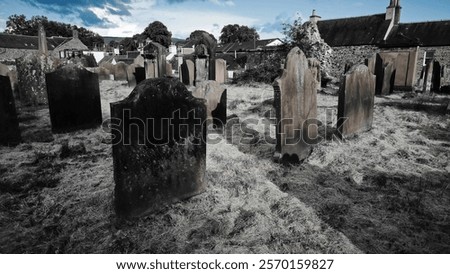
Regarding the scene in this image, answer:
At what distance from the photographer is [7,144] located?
555cm

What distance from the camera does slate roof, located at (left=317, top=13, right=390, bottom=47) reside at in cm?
2695

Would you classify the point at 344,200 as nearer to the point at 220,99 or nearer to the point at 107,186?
the point at 107,186

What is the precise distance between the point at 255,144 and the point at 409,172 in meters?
2.78

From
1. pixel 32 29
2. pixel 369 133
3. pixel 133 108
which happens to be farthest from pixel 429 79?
pixel 32 29

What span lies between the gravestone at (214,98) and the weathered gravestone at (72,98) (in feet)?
8.11

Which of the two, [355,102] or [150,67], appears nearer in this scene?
[355,102]

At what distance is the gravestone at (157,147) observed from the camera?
3006 mm

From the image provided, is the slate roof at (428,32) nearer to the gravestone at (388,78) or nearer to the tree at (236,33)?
the gravestone at (388,78)

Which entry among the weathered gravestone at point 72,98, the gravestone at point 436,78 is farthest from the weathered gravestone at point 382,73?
the weathered gravestone at point 72,98

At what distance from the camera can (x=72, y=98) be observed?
6484mm

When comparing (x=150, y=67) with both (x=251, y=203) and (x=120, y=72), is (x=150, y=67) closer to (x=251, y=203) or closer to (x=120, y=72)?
(x=120, y=72)

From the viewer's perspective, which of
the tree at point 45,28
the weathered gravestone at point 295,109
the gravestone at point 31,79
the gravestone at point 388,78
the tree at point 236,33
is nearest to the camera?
the weathered gravestone at point 295,109

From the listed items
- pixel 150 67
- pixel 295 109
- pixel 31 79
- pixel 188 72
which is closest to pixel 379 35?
pixel 188 72

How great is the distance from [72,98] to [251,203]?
5.09m
